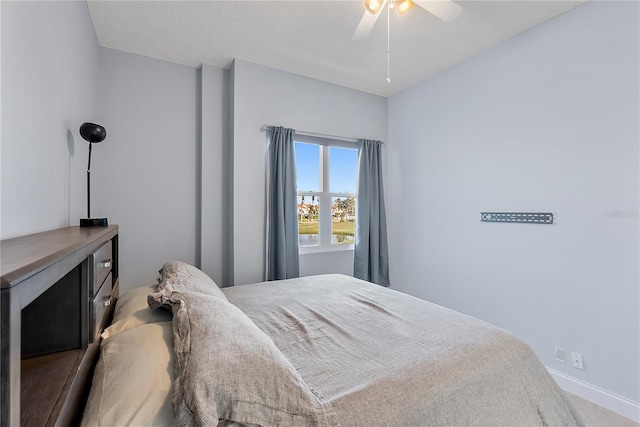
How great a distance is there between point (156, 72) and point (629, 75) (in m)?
3.77

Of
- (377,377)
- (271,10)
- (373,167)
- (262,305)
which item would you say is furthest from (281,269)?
(271,10)

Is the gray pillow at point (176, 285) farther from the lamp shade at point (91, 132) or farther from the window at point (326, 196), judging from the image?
the window at point (326, 196)

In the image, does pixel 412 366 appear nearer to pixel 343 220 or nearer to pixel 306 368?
pixel 306 368

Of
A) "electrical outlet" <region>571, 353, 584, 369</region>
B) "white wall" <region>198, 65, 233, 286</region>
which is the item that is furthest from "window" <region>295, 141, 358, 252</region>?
"electrical outlet" <region>571, 353, 584, 369</region>

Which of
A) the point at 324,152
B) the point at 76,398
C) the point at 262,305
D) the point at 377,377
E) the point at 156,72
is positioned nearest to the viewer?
the point at 76,398

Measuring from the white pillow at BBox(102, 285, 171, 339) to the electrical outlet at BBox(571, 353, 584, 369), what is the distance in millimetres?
2779

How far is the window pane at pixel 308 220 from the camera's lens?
3.41 metres

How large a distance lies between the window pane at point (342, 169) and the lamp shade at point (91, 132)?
237cm

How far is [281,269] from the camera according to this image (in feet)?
9.58

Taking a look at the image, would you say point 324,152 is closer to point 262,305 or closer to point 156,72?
point 156,72

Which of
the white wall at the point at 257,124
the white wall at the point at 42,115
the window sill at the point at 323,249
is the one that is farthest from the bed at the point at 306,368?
the window sill at the point at 323,249

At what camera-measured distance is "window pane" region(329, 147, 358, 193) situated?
3.60 m

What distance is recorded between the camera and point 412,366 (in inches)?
43.6

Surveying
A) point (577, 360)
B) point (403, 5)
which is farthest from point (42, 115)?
point (577, 360)
